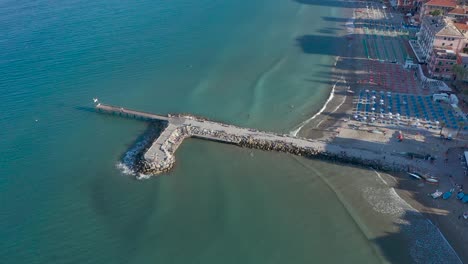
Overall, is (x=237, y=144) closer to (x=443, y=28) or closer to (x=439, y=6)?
(x=443, y=28)

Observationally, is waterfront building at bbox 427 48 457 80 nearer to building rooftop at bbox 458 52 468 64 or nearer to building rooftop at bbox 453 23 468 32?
building rooftop at bbox 458 52 468 64

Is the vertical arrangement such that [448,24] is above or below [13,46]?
above

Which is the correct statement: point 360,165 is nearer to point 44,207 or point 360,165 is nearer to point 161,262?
point 161,262

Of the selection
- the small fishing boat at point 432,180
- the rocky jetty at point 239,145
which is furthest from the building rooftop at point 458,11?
the small fishing boat at point 432,180

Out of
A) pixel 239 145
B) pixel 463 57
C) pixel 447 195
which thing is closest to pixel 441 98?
pixel 463 57

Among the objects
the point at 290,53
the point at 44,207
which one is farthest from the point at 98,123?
the point at 290,53

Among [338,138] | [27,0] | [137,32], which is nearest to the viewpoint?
[338,138]

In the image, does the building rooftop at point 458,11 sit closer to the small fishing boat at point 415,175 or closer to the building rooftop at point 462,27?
the building rooftop at point 462,27
